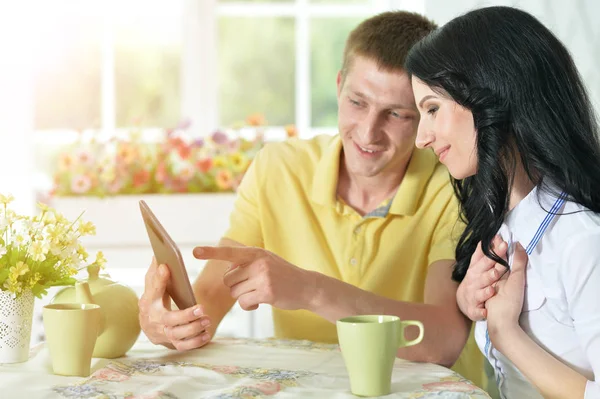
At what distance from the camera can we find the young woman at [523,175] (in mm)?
1182

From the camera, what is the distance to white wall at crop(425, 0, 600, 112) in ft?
6.62

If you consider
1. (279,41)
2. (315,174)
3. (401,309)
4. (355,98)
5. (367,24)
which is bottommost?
(401,309)

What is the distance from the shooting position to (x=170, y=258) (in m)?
1.33

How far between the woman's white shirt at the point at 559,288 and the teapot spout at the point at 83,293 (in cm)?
65

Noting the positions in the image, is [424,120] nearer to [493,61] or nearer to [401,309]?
[493,61]

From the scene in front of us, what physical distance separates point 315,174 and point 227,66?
216 centimetres

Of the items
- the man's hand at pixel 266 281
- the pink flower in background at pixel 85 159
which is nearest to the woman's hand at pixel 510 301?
the man's hand at pixel 266 281

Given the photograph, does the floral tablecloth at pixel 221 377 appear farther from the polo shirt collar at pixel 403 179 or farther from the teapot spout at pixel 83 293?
the polo shirt collar at pixel 403 179

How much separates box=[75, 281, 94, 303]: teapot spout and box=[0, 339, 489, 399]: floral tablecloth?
10cm

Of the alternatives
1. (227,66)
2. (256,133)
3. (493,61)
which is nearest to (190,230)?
(256,133)

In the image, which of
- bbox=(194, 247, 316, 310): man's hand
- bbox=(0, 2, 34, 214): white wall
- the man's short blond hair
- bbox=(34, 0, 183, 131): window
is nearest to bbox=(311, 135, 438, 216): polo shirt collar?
the man's short blond hair

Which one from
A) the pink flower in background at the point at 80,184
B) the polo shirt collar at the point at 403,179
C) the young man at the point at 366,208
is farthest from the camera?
the pink flower in background at the point at 80,184

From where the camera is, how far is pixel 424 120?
1.36 m

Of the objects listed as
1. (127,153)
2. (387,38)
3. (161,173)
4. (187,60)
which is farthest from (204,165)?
(387,38)
